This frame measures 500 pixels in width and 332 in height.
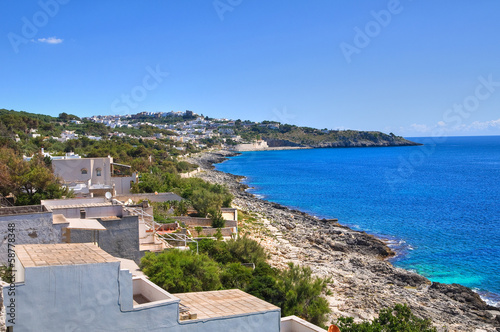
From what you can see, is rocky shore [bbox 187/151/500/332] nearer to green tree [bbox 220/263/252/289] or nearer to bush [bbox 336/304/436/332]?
green tree [bbox 220/263/252/289]

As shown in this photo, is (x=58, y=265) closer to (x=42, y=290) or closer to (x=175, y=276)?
(x=42, y=290)

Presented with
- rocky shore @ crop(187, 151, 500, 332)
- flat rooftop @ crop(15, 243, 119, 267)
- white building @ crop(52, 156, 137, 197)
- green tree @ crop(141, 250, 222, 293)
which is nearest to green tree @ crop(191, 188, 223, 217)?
rocky shore @ crop(187, 151, 500, 332)

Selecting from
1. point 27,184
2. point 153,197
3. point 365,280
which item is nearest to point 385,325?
point 365,280

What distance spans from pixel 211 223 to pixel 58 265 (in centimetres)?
1825

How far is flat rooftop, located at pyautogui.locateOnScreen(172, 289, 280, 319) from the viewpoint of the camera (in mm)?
6984

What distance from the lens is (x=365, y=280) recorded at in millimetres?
20109

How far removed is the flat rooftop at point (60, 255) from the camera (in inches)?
240

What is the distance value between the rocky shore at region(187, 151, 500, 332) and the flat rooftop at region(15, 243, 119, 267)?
33.2ft

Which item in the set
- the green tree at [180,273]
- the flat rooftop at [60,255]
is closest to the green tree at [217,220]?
the green tree at [180,273]

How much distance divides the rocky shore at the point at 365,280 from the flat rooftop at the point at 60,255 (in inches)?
399

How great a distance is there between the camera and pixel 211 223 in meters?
24.0

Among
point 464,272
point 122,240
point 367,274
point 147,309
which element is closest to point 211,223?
point 367,274

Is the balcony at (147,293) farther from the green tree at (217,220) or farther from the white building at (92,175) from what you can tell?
the white building at (92,175)

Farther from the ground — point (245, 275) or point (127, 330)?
point (127, 330)
